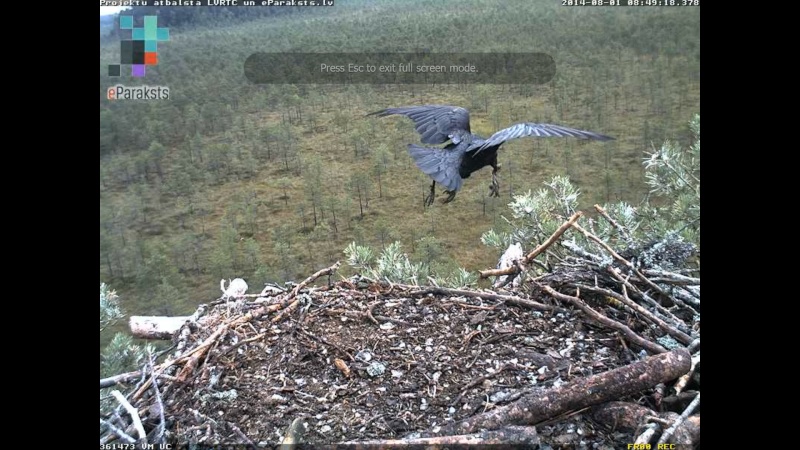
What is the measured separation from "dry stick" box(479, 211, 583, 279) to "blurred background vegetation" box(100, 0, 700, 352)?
107mm

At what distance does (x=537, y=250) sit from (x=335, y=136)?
30.9 inches

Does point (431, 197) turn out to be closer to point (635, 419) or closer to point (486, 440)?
point (486, 440)

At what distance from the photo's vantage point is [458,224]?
2000mm

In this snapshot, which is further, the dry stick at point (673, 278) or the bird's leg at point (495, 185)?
the bird's leg at point (495, 185)

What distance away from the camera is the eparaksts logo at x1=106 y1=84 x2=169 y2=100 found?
181 centimetres

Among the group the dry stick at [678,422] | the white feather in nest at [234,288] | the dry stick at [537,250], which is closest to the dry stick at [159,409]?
the white feather in nest at [234,288]

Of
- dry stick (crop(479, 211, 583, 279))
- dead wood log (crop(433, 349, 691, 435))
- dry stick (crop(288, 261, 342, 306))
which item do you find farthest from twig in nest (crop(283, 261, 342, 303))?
dead wood log (crop(433, 349, 691, 435))

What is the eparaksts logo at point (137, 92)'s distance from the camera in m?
1.81

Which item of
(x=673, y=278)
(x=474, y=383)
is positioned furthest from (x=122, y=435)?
(x=673, y=278)

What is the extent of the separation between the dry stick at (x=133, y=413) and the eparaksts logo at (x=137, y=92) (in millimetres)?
892

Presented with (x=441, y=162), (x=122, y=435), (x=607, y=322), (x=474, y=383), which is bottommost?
(x=122, y=435)

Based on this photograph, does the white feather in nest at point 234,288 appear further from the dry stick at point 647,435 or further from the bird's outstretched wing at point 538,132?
the dry stick at point 647,435

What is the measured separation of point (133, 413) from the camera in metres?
1.58

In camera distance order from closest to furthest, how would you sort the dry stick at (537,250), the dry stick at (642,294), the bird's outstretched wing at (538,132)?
the bird's outstretched wing at (538,132) < the dry stick at (642,294) < the dry stick at (537,250)
